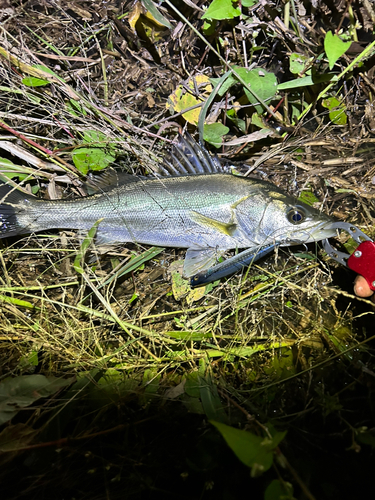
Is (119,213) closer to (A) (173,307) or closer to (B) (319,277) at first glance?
(A) (173,307)

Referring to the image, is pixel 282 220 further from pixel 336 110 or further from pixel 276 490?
pixel 276 490

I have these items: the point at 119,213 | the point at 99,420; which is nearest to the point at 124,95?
the point at 119,213

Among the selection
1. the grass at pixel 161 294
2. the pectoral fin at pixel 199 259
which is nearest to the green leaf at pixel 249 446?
the grass at pixel 161 294

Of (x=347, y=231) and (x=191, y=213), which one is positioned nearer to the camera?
(x=347, y=231)

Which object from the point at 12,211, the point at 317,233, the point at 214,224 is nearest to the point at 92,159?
the point at 12,211

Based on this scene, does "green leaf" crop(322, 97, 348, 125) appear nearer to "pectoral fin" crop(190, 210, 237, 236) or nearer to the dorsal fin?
the dorsal fin

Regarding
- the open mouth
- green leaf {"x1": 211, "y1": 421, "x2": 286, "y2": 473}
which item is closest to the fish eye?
the open mouth
